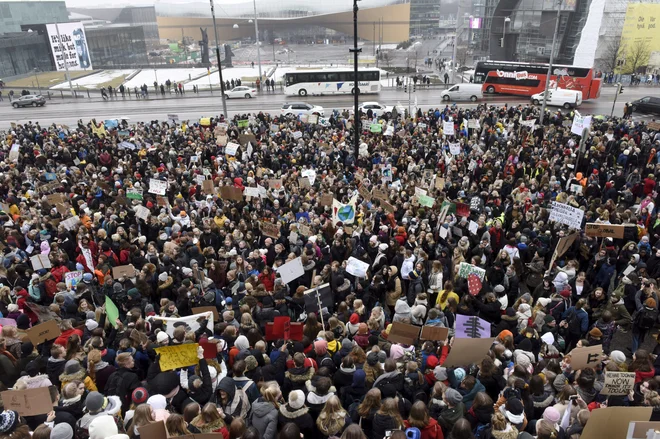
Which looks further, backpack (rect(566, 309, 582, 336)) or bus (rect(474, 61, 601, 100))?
bus (rect(474, 61, 601, 100))

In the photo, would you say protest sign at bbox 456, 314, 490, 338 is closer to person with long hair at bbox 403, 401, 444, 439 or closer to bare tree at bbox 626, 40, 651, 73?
person with long hair at bbox 403, 401, 444, 439

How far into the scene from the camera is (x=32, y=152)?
19375 mm

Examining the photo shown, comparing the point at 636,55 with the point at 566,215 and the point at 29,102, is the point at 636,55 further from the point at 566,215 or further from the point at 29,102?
the point at 29,102

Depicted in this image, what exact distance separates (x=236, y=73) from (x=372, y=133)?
158 ft

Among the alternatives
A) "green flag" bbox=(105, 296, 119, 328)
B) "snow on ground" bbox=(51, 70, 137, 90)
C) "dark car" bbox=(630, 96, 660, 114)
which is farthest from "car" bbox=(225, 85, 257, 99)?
"green flag" bbox=(105, 296, 119, 328)

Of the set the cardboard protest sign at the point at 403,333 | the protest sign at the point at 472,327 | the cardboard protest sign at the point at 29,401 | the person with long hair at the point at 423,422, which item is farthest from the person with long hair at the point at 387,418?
the cardboard protest sign at the point at 29,401

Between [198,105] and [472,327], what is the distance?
123 ft

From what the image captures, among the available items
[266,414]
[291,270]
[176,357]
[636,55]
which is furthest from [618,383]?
[636,55]

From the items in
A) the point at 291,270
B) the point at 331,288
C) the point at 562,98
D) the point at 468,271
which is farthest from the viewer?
the point at 562,98

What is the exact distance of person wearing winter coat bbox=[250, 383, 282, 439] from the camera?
185 inches

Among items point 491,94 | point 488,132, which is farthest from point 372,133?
point 491,94

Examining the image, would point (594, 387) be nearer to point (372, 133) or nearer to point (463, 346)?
point (463, 346)

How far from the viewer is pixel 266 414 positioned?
479cm

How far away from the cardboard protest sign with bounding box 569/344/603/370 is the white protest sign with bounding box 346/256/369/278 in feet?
12.5
